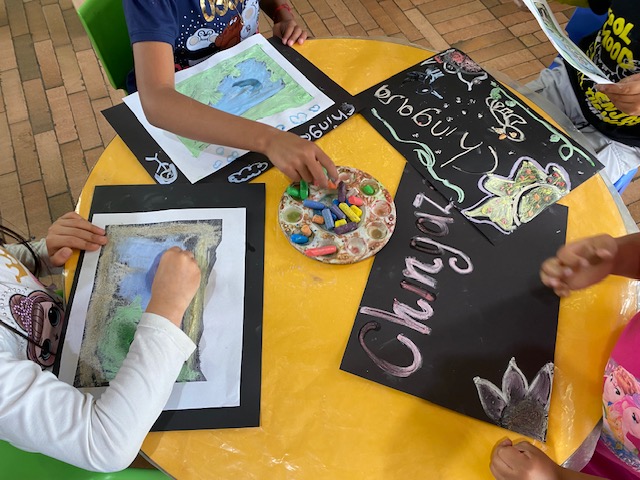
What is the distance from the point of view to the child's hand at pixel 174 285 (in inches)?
24.3

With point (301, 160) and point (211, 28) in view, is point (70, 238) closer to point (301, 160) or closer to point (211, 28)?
point (301, 160)

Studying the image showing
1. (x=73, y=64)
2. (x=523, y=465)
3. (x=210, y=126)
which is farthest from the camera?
(x=73, y=64)

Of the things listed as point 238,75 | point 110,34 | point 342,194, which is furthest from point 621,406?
point 110,34

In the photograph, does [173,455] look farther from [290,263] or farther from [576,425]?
[576,425]

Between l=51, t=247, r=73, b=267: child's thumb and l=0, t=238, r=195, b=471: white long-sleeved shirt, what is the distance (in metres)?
0.14

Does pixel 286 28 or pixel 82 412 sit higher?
pixel 286 28

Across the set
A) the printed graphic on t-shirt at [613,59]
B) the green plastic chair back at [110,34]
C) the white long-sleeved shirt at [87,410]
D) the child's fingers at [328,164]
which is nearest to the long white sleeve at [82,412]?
the white long-sleeved shirt at [87,410]

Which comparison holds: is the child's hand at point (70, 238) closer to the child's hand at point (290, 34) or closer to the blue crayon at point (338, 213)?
the blue crayon at point (338, 213)

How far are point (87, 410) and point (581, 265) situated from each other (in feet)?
2.22

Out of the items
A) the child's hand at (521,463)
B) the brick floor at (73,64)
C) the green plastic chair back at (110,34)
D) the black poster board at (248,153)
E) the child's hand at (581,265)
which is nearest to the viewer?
the child's hand at (521,463)

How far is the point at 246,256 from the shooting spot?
0.69m

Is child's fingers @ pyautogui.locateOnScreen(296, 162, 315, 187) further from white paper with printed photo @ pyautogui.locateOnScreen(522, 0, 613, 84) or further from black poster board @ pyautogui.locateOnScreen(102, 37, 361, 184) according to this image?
white paper with printed photo @ pyautogui.locateOnScreen(522, 0, 613, 84)

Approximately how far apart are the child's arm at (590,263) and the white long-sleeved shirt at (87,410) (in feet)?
1.76

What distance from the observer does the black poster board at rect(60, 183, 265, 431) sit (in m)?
0.57
